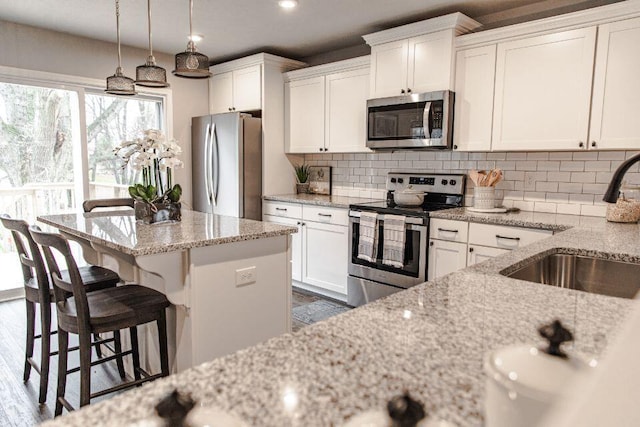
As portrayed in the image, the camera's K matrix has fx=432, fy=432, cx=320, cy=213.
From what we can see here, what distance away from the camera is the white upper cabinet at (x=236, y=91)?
4.55m

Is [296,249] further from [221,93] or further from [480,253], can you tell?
[221,93]

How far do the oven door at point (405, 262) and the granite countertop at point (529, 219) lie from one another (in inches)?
8.3

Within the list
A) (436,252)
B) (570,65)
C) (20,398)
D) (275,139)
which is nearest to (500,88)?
(570,65)

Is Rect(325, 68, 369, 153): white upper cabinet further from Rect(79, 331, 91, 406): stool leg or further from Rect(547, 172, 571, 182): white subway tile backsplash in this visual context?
Rect(79, 331, 91, 406): stool leg

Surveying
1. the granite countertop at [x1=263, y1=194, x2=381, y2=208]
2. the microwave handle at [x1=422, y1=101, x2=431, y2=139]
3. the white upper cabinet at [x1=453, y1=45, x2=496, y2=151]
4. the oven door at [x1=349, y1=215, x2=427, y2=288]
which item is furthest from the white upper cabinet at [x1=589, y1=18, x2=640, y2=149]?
the granite countertop at [x1=263, y1=194, x2=381, y2=208]

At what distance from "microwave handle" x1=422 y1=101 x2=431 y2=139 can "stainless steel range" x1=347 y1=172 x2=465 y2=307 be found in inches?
18.9

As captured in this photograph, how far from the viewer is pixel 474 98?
329 cm

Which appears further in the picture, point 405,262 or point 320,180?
point 320,180

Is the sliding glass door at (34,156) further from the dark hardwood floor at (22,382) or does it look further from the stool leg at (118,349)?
the stool leg at (118,349)

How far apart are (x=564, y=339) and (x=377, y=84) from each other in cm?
352

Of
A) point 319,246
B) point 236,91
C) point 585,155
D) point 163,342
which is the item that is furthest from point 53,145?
point 585,155

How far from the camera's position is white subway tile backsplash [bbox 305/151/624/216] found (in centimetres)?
304

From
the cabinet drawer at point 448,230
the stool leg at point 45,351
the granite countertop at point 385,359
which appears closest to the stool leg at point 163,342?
the stool leg at point 45,351

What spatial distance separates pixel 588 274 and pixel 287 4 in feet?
8.99
